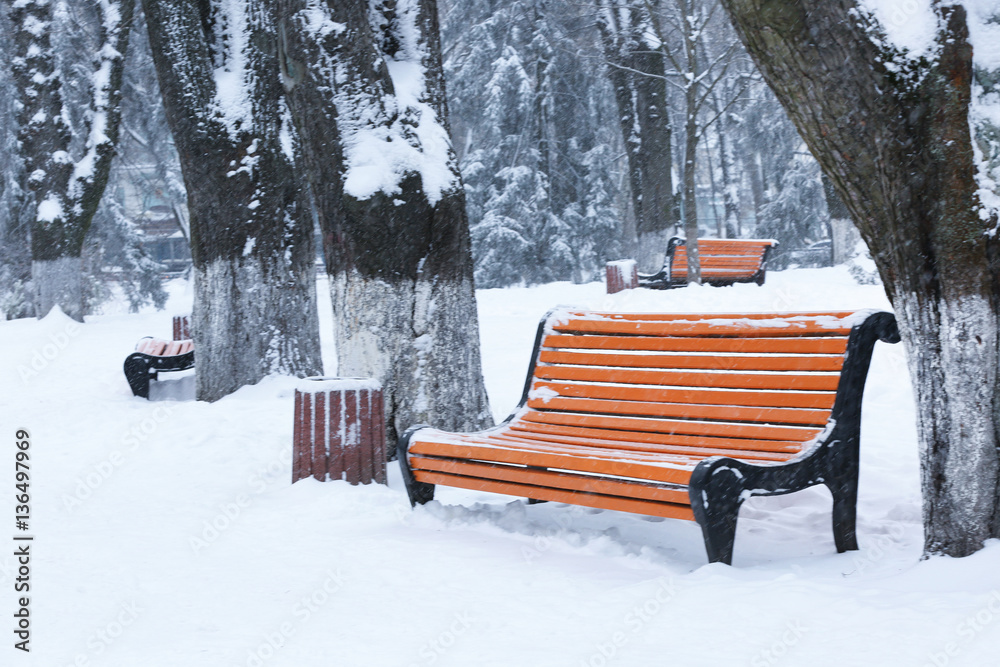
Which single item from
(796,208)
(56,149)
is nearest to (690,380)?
(56,149)

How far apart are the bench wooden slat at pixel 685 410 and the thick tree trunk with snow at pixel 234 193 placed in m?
3.42

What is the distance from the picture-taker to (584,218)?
21906 millimetres

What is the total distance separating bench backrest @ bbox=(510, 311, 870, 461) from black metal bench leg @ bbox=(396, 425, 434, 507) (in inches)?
21.8

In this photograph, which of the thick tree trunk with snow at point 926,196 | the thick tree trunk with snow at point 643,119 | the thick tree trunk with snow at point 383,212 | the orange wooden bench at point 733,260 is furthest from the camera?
the thick tree trunk with snow at point 643,119

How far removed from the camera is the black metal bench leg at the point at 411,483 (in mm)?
4523

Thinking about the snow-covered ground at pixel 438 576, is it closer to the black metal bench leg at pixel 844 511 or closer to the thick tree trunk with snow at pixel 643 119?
the black metal bench leg at pixel 844 511

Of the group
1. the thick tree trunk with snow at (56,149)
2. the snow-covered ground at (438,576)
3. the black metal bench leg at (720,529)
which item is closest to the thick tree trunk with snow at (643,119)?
the thick tree trunk with snow at (56,149)

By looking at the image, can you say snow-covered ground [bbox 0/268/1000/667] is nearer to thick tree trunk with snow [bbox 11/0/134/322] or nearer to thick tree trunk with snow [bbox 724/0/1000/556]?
thick tree trunk with snow [bbox 724/0/1000/556]

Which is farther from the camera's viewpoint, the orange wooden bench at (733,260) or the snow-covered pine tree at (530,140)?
the snow-covered pine tree at (530,140)

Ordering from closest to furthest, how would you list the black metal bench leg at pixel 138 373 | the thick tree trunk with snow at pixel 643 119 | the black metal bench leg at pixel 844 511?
the black metal bench leg at pixel 844 511, the black metal bench leg at pixel 138 373, the thick tree trunk with snow at pixel 643 119

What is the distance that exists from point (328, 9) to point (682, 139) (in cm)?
2553

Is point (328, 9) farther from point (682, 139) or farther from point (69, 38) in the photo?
point (682, 139)

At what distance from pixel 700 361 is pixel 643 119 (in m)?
11.5

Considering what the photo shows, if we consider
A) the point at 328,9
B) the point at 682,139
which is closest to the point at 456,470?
the point at 328,9
